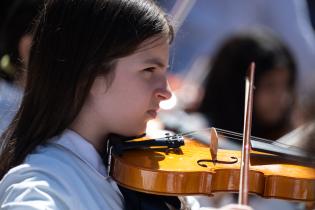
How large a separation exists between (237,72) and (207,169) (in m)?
1.12

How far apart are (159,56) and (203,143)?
35cm

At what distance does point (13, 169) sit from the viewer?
39.1 inches

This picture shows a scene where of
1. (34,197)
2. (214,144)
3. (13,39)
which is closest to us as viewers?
(34,197)

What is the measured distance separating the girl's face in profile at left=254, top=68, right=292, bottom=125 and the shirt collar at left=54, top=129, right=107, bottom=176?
1.07m

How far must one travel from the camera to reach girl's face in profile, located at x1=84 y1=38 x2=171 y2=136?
1075mm

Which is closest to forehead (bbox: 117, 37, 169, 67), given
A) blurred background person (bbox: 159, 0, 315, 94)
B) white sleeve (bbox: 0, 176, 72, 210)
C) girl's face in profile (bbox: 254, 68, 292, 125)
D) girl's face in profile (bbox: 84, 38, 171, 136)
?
girl's face in profile (bbox: 84, 38, 171, 136)

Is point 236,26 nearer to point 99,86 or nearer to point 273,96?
point 273,96

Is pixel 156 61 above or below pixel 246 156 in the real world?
above

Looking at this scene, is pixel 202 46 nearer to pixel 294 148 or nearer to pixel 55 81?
pixel 294 148

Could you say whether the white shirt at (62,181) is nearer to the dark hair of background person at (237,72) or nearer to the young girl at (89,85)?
the young girl at (89,85)

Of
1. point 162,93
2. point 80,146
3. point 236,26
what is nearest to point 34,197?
point 80,146

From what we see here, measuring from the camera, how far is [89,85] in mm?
1083

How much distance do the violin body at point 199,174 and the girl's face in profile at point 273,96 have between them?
2.67 ft

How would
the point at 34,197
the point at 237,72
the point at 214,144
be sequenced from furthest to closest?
the point at 237,72 → the point at 214,144 → the point at 34,197
